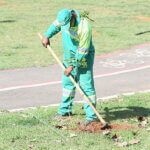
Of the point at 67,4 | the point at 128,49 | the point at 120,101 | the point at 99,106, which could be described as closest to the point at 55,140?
the point at 99,106

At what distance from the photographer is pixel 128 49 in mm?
16500

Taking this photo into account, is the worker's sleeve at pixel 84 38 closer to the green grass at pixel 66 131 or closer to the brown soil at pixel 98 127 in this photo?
the brown soil at pixel 98 127

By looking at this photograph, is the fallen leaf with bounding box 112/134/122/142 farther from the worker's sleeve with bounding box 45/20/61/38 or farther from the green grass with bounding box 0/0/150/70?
the green grass with bounding box 0/0/150/70

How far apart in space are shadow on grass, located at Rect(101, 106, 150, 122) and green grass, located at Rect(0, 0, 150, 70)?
16.9ft

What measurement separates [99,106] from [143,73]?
3.96 m

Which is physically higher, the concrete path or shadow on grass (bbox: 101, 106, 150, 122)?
shadow on grass (bbox: 101, 106, 150, 122)

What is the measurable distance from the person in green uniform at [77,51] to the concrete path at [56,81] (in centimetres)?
212

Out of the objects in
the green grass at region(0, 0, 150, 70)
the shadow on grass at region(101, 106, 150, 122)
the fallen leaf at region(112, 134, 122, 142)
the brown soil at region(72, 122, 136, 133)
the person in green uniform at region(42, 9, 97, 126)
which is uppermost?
the person in green uniform at region(42, 9, 97, 126)

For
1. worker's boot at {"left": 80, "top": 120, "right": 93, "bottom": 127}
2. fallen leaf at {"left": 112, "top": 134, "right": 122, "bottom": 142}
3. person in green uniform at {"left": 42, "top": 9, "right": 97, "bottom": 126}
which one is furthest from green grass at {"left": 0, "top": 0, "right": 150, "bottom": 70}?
fallen leaf at {"left": 112, "top": 134, "right": 122, "bottom": 142}

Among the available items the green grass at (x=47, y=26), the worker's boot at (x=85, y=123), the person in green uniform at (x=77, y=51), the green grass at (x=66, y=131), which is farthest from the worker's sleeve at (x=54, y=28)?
the green grass at (x=47, y=26)

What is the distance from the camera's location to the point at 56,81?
12.1 metres

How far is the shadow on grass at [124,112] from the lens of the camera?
8.74 m

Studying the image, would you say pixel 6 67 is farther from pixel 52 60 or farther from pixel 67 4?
pixel 67 4

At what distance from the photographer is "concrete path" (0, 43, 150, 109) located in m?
10.5
